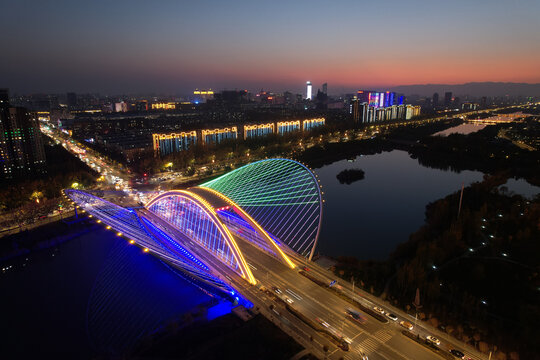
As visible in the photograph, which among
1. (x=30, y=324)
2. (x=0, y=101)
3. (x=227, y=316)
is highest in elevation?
(x=0, y=101)

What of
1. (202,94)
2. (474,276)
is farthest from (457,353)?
(202,94)

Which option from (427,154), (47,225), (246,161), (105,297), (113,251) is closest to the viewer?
(105,297)

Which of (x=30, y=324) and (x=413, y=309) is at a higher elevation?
(x=413, y=309)

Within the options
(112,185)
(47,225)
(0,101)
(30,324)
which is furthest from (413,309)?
(0,101)

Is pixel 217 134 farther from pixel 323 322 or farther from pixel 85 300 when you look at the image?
pixel 323 322

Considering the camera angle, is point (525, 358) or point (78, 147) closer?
point (525, 358)

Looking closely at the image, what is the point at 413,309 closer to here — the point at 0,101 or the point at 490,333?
the point at 490,333
